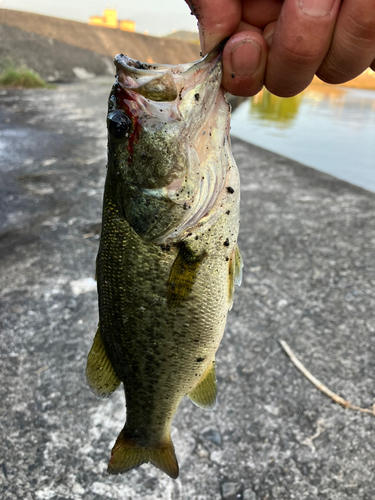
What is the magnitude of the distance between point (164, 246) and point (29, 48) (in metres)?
21.9

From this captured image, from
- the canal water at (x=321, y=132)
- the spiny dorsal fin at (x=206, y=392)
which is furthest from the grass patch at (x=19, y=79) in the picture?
the spiny dorsal fin at (x=206, y=392)

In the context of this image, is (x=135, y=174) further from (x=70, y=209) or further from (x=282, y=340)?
(x=70, y=209)

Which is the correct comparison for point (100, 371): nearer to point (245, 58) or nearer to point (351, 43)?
point (245, 58)

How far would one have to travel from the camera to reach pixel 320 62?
3.80ft

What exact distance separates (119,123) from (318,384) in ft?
6.94

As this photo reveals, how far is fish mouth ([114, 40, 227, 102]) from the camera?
121 centimetres

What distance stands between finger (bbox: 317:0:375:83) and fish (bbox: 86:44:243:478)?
369 mm

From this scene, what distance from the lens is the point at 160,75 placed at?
122 cm

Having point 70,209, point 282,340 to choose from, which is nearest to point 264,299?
point 282,340

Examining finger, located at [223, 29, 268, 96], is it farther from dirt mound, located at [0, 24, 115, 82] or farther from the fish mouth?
dirt mound, located at [0, 24, 115, 82]

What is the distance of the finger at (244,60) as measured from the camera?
1144 millimetres

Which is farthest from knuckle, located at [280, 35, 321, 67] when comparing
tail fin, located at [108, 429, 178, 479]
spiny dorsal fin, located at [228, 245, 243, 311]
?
tail fin, located at [108, 429, 178, 479]

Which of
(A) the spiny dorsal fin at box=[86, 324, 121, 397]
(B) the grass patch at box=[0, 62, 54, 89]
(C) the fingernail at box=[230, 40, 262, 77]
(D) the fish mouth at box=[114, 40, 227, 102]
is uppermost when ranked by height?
(C) the fingernail at box=[230, 40, 262, 77]

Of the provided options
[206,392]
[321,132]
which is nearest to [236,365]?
[206,392]
